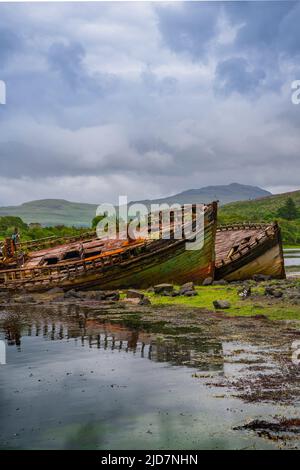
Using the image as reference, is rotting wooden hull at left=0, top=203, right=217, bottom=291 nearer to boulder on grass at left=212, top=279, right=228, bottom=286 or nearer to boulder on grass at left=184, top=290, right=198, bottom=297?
boulder on grass at left=212, top=279, right=228, bottom=286

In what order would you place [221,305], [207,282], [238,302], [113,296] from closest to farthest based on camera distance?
[221,305], [238,302], [113,296], [207,282]

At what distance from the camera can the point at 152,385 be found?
539 inches

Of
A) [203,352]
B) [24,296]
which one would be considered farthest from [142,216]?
[203,352]

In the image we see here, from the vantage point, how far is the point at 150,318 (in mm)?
23438

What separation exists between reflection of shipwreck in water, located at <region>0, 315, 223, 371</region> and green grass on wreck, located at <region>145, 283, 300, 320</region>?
5234 mm

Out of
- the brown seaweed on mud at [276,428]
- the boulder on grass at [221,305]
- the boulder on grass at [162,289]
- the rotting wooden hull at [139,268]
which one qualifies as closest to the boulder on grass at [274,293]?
the boulder on grass at [221,305]

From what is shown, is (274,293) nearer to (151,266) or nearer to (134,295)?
(134,295)

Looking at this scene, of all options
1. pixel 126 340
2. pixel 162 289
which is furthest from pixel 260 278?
pixel 126 340

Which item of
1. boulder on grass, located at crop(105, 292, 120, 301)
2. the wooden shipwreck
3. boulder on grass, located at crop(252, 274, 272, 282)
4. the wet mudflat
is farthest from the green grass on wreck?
boulder on grass, located at crop(252, 274, 272, 282)

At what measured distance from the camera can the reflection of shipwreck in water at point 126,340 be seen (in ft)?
53.1

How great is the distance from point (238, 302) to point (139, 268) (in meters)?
9.07

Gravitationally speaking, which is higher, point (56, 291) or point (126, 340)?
point (56, 291)
